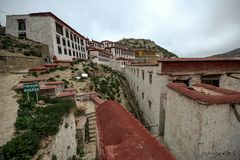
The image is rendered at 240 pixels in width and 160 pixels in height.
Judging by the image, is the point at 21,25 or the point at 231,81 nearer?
the point at 231,81

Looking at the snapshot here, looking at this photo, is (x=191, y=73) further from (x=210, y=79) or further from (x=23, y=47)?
(x=23, y=47)

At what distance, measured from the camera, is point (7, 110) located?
6523 millimetres

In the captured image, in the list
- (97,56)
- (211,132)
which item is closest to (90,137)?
(211,132)

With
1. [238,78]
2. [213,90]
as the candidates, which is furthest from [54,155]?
[238,78]

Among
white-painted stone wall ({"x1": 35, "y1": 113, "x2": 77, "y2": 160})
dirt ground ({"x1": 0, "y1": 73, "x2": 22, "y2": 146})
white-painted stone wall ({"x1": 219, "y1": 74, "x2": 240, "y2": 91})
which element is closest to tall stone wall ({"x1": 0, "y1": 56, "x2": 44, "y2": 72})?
dirt ground ({"x1": 0, "y1": 73, "x2": 22, "y2": 146})

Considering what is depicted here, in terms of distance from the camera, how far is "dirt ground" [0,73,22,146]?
4.85 meters

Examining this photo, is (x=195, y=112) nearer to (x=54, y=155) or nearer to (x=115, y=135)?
(x=115, y=135)

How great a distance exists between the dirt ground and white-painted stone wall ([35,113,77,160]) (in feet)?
4.82

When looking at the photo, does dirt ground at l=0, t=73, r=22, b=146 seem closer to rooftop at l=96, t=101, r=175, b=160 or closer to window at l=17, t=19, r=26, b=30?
rooftop at l=96, t=101, r=175, b=160

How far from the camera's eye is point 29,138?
14.2 ft

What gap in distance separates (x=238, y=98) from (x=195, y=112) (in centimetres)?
139

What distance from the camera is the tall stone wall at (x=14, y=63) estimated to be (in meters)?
12.8

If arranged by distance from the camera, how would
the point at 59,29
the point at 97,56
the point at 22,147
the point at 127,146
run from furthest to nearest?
the point at 97,56
the point at 59,29
the point at 22,147
the point at 127,146

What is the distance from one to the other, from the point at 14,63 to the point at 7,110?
34.0ft
